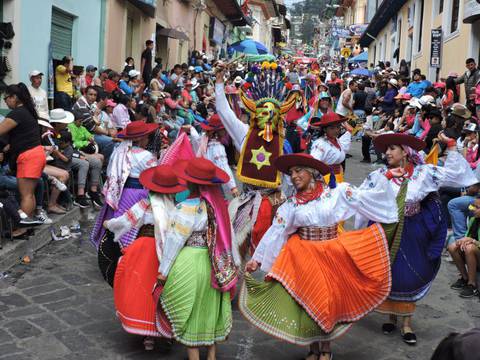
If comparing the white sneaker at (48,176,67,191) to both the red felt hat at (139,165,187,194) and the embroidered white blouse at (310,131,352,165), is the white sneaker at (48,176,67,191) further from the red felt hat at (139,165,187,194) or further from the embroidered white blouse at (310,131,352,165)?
the red felt hat at (139,165,187,194)

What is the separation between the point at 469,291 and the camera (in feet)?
23.6

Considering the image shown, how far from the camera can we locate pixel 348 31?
188 feet

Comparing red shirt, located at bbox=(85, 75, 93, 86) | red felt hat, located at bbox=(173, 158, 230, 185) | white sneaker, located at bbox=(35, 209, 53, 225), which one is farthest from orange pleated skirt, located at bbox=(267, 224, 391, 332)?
red shirt, located at bbox=(85, 75, 93, 86)

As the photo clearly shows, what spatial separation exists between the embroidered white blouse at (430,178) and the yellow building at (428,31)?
10.3 meters

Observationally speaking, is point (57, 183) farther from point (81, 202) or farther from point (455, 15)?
point (455, 15)

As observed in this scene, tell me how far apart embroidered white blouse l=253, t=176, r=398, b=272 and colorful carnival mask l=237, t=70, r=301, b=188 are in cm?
146

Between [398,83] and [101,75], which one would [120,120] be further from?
[398,83]

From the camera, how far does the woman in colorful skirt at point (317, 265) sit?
191 inches

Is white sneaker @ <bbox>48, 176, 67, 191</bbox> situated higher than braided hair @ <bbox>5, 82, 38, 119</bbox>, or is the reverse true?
braided hair @ <bbox>5, 82, 38, 119</bbox>

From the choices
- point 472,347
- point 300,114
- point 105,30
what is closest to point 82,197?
point 300,114

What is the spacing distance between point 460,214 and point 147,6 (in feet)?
46.7

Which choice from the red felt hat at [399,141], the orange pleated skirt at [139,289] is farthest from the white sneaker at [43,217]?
the red felt hat at [399,141]

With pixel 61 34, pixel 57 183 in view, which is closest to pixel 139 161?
pixel 57 183

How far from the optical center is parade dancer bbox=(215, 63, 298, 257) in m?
6.43
